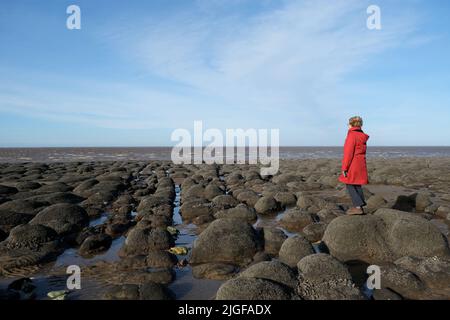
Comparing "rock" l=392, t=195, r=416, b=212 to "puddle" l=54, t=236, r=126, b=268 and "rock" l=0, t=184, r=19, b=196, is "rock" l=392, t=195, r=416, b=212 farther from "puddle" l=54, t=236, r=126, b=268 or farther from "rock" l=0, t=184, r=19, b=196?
"rock" l=0, t=184, r=19, b=196

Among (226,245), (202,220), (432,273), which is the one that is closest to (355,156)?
(432,273)

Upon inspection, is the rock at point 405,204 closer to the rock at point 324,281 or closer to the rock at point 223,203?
the rock at point 223,203

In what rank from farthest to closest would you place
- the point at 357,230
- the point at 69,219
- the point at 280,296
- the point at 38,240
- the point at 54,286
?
the point at 69,219 → the point at 38,240 → the point at 357,230 → the point at 54,286 → the point at 280,296

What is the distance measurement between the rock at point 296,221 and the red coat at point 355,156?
3.05m

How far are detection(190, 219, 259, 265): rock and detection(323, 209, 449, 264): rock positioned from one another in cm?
214

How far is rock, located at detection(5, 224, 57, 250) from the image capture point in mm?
9549

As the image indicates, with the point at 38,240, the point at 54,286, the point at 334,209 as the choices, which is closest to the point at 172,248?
the point at 54,286

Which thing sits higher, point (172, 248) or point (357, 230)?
point (357, 230)

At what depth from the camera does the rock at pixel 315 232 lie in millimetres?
10336

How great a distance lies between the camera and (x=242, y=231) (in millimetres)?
9391

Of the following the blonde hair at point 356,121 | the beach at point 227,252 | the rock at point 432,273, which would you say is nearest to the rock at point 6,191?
the beach at point 227,252

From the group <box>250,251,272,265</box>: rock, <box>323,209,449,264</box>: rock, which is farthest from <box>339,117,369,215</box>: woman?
<box>250,251,272,265</box>: rock

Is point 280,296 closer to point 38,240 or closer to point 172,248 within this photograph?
point 172,248
